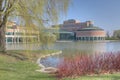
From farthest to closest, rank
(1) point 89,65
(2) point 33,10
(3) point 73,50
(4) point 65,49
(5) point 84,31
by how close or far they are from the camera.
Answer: (5) point 84,31 < (4) point 65,49 < (3) point 73,50 < (2) point 33,10 < (1) point 89,65

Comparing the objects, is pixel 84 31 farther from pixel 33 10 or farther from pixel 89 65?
pixel 89 65

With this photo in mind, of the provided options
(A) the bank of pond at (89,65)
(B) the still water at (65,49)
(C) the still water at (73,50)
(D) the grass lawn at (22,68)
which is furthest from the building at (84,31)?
(A) the bank of pond at (89,65)

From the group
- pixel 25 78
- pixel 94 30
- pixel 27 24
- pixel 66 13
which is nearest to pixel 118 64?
pixel 25 78

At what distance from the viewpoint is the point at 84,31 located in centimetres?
10500

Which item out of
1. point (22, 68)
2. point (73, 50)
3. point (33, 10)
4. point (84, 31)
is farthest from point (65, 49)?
point (84, 31)

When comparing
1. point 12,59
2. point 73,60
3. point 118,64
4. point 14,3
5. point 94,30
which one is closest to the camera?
point 73,60

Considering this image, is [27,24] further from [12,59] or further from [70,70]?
[70,70]

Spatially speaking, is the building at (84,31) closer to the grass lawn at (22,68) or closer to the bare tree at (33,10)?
the grass lawn at (22,68)

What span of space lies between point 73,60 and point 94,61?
0.91m

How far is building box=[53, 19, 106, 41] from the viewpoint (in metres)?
102

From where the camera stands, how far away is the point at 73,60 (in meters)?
10.4

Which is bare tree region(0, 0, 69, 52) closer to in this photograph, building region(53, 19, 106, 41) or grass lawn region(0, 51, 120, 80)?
grass lawn region(0, 51, 120, 80)

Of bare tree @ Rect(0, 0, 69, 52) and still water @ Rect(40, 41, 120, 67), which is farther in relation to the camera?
still water @ Rect(40, 41, 120, 67)

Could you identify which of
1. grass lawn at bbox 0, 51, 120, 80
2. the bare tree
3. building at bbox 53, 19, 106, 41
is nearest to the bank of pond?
grass lawn at bbox 0, 51, 120, 80
